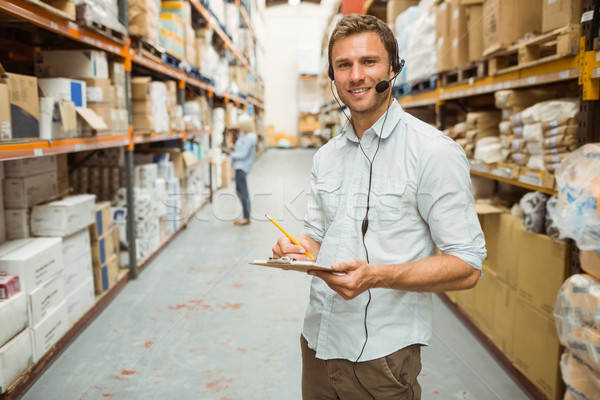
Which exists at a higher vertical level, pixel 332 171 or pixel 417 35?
pixel 417 35

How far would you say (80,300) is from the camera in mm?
2959

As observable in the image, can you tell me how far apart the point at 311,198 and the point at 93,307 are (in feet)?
7.70

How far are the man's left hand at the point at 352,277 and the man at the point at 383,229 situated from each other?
1.2 inches

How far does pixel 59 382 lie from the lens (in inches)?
93.5

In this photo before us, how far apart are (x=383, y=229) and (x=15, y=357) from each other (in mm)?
1916

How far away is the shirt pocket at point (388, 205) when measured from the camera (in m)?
1.19

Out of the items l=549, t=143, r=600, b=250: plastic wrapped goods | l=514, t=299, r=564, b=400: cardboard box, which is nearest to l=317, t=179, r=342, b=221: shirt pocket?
l=549, t=143, r=600, b=250: plastic wrapped goods

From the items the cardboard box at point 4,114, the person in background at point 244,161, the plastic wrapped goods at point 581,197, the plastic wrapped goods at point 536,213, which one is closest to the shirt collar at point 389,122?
the plastic wrapped goods at point 581,197

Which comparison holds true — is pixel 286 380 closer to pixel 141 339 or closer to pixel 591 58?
pixel 141 339

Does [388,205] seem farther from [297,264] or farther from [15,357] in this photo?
[15,357]

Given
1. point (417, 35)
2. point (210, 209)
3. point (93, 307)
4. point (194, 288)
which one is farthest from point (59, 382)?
point (210, 209)

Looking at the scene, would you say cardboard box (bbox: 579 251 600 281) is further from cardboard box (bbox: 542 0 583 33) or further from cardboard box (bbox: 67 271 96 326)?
cardboard box (bbox: 67 271 96 326)

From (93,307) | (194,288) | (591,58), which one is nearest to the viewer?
(591,58)

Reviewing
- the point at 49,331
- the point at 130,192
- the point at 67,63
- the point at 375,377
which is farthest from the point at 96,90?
the point at 375,377
